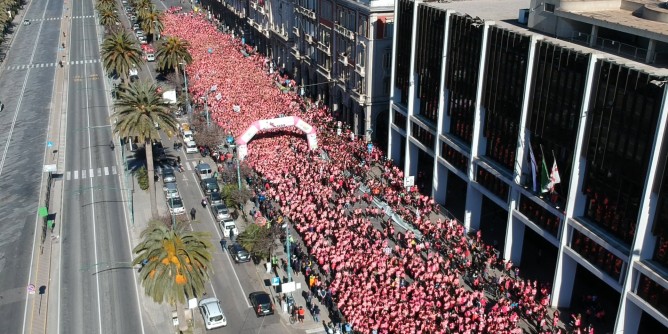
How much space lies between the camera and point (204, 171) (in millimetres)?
67250

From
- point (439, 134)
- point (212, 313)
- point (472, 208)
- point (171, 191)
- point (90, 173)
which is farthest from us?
point (90, 173)

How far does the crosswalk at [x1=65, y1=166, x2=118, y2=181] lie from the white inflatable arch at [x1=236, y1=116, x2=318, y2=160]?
14.5 meters

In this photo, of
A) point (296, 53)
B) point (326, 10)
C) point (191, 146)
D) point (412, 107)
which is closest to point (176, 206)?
point (191, 146)

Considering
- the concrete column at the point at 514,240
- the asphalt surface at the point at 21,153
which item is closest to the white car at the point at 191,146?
the asphalt surface at the point at 21,153

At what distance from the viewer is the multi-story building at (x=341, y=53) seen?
72.1 m

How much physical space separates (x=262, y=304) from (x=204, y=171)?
26661mm

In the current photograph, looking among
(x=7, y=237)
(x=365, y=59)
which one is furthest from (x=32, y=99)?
(x=365, y=59)

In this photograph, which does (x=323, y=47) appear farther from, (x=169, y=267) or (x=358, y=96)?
(x=169, y=267)

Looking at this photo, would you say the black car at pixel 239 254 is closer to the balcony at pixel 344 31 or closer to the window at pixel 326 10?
the balcony at pixel 344 31

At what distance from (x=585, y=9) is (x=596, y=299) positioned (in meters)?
20.9

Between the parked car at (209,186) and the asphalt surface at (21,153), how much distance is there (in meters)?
15.6

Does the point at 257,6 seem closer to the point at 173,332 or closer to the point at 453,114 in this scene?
the point at 453,114

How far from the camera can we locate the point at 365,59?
239 ft

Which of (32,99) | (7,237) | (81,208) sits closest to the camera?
(7,237)
